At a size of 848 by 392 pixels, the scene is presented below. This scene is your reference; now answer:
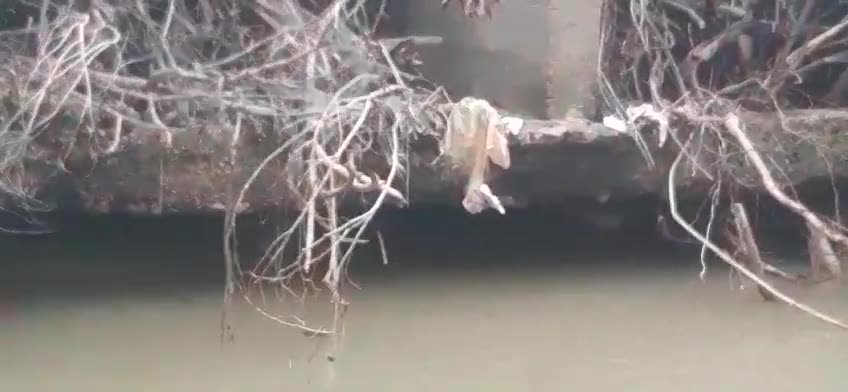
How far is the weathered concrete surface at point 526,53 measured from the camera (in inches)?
106

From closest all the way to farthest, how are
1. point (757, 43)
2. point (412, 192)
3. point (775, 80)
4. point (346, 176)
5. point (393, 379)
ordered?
point (393, 379), point (346, 176), point (412, 192), point (775, 80), point (757, 43)

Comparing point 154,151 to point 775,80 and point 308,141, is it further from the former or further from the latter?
point 775,80

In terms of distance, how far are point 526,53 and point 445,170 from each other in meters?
0.68

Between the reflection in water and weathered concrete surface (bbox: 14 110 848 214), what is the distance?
0.78ft

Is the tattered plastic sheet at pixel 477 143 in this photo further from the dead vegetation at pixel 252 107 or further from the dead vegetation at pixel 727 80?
the dead vegetation at pixel 727 80

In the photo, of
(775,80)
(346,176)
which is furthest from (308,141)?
(775,80)

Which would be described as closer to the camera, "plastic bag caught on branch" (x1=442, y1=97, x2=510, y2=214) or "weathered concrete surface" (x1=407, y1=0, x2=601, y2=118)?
"plastic bag caught on branch" (x1=442, y1=97, x2=510, y2=214)

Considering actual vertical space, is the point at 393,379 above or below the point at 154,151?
below

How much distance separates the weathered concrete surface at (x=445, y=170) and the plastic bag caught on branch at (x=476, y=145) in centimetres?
6

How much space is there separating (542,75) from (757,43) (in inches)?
24.7

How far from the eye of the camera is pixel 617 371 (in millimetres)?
1769

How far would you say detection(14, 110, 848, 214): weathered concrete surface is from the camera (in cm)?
213

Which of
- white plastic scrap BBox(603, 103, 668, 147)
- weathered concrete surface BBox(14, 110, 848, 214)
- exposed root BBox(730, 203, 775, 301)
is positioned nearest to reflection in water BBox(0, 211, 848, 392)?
exposed root BBox(730, 203, 775, 301)

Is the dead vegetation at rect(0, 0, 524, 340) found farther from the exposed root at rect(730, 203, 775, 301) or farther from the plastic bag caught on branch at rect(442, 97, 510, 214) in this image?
the exposed root at rect(730, 203, 775, 301)
